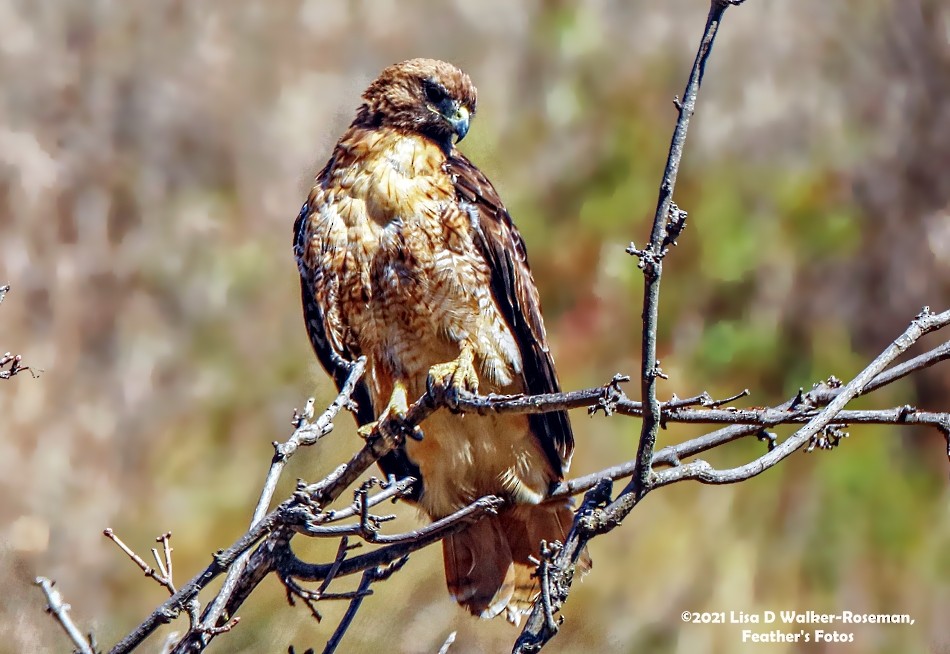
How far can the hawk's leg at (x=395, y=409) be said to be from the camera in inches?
131

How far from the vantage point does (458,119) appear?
12.0 feet

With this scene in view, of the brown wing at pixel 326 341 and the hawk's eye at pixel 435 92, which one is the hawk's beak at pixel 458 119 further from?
the brown wing at pixel 326 341

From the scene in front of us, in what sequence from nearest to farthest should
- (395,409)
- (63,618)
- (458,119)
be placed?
1. (63,618)
2. (395,409)
3. (458,119)

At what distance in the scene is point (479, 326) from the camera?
134 inches

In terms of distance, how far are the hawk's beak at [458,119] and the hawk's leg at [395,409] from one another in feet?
2.72

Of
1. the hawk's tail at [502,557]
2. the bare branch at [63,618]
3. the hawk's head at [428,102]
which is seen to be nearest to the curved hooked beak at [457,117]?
the hawk's head at [428,102]

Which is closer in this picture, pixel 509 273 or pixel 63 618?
pixel 63 618

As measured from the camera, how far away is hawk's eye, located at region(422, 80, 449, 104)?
144 inches

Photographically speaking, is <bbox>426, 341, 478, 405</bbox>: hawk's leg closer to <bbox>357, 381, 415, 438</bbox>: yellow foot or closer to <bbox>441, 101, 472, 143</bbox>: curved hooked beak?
<bbox>357, 381, 415, 438</bbox>: yellow foot

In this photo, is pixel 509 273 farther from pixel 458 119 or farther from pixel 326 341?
pixel 326 341

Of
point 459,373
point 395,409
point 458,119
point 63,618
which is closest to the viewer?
point 63,618

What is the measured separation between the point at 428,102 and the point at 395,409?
101 centimetres

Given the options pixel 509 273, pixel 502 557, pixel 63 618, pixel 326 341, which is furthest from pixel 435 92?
pixel 63 618

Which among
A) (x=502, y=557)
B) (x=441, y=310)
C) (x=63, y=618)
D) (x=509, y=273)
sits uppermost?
(x=509, y=273)
